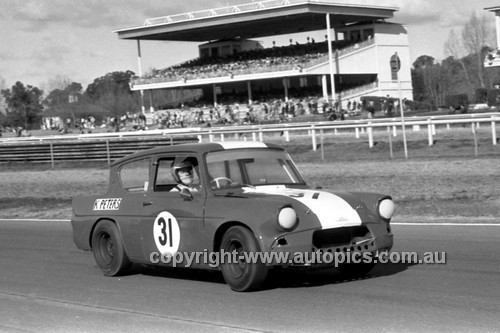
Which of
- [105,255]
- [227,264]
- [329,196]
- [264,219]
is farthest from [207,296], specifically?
[105,255]

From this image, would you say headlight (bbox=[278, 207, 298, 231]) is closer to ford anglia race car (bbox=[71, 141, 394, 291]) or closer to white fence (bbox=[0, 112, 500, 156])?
ford anglia race car (bbox=[71, 141, 394, 291])

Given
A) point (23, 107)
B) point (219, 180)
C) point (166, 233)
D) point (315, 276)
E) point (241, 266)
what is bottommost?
point (315, 276)

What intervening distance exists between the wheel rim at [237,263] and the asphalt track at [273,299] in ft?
0.74

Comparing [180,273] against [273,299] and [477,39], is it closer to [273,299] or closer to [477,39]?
[273,299]

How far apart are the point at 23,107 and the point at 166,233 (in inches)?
3679

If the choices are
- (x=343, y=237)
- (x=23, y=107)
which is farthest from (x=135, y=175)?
(x=23, y=107)

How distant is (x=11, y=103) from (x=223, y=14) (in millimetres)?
37018

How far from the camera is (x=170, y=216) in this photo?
29.9ft

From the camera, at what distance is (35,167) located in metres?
36.5

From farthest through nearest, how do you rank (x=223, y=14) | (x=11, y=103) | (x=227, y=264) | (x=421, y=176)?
(x=11, y=103), (x=223, y=14), (x=421, y=176), (x=227, y=264)

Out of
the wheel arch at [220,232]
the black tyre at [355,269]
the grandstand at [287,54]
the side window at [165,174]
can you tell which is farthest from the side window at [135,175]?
the grandstand at [287,54]

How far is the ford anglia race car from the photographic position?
799cm

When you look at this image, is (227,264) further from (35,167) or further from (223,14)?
(223,14)

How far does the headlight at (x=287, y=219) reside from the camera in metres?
7.88
